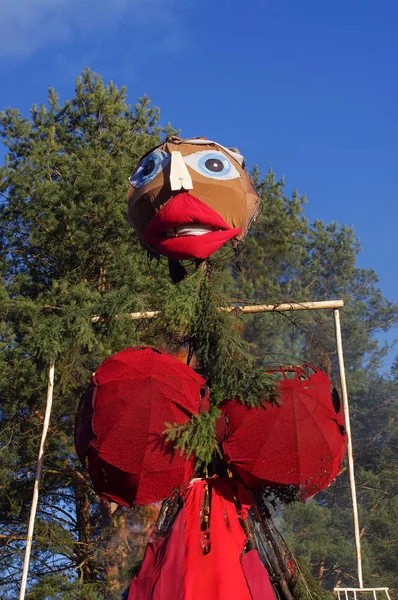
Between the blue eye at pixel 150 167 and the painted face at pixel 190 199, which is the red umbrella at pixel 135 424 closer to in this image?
the painted face at pixel 190 199

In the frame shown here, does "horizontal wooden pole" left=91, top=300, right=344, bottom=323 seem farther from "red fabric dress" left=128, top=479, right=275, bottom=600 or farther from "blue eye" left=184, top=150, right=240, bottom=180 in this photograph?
"red fabric dress" left=128, top=479, right=275, bottom=600

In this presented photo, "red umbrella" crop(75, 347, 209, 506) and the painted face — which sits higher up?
the painted face

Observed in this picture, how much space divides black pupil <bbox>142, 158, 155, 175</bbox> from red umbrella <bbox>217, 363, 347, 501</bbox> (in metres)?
1.42

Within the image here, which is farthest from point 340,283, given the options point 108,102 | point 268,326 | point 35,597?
point 35,597

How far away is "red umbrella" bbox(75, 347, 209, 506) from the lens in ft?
10.6

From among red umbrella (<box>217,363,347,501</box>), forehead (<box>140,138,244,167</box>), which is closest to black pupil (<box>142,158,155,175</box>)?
forehead (<box>140,138,244,167</box>)

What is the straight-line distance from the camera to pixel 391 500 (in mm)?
11180

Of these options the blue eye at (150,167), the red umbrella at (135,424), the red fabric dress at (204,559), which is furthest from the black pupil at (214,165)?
the red fabric dress at (204,559)

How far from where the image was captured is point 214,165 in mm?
4152

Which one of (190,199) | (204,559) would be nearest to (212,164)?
(190,199)

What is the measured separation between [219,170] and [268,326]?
715 cm

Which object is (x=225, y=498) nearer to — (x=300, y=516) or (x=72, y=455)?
(x=72, y=455)

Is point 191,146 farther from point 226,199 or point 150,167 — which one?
point 226,199

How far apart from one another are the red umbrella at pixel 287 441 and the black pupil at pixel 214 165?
127cm
